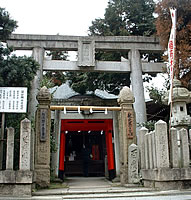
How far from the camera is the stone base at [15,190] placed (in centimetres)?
651

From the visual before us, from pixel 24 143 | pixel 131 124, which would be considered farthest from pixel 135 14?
pixel 24 143

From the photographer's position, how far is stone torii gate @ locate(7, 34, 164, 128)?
12.2m

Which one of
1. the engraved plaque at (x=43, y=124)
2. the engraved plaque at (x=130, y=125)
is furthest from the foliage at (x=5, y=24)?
the engraved plaque at (x=130, y=125)

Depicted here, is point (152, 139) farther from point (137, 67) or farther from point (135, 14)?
point (135, 14)

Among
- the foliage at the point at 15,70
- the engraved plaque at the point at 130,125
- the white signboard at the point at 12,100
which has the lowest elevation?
the engraved plaque at the point at 130,125

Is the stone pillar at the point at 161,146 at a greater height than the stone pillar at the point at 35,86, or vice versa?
the stone pillar at the point at 35,86

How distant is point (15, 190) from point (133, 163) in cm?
380

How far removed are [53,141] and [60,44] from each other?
4628mm

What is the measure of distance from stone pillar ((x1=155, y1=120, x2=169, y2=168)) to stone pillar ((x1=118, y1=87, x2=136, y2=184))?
2.36 meters

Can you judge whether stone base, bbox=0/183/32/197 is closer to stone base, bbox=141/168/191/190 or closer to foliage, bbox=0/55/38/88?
foliage, bbox=0/55/38/88

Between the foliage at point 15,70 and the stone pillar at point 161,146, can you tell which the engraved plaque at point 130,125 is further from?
the foliage at point 15,70

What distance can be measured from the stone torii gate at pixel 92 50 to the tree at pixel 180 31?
146 cm

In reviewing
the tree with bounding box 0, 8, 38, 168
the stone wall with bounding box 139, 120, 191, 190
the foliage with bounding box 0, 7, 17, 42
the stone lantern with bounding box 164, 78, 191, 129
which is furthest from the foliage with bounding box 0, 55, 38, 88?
the stone lantern with bounding box 164, 78, 191, 129

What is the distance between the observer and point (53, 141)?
1028 centimetres
